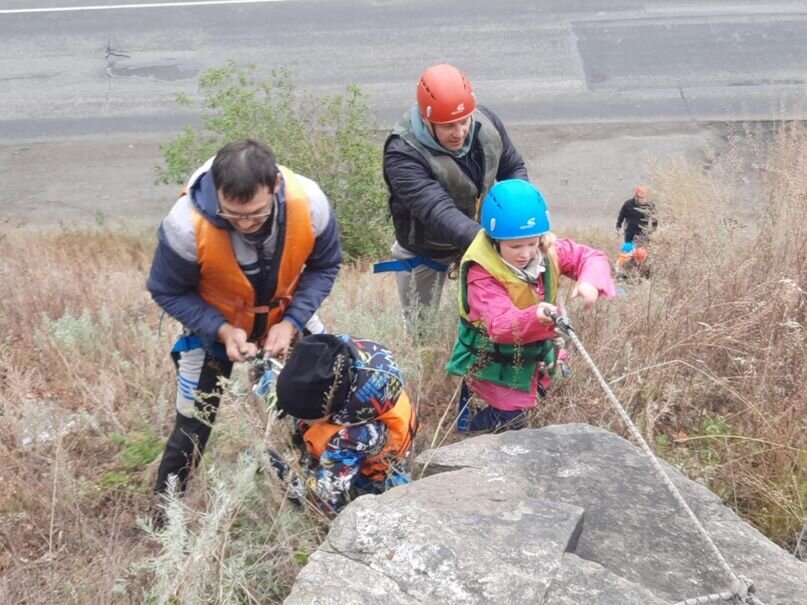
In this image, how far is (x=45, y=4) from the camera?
14867mm

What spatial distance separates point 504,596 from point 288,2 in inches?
523

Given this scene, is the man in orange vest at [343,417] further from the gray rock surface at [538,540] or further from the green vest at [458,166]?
the green vest at [458,166]

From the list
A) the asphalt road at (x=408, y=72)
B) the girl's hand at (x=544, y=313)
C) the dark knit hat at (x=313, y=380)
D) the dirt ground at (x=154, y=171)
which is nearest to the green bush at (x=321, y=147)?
the dirt ground at (x=154, y=171)

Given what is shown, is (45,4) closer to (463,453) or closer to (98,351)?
(98,351)

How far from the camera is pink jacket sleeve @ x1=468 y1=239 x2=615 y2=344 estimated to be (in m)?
3.35

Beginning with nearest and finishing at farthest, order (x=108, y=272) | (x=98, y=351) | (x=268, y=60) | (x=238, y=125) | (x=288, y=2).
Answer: (x=98, y=351)
(x=108, y=272)
(x=238, y=125)
(x=268, y=60)
(x=288, y=2)

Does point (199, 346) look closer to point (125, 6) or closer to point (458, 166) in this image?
point (458, 166)

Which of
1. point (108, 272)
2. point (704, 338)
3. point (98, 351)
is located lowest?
point (108, 272)

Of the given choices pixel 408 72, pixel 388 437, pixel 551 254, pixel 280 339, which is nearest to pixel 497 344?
pixel 551 254

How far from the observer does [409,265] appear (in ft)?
15.4

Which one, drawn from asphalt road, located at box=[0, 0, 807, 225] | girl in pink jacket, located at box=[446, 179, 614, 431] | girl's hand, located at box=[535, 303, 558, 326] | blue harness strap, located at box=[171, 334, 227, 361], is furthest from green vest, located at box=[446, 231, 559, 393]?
asphalt road, located at box=[0, 0, 807, 225]

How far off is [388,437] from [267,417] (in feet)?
1.42

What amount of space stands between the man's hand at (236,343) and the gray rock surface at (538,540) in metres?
0.76

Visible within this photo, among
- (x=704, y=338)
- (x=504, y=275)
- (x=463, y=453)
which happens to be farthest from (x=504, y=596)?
(x=704, y=338)
